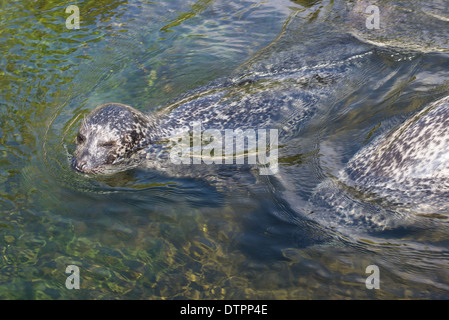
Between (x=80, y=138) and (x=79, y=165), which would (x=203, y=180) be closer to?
(x=79, y=165)

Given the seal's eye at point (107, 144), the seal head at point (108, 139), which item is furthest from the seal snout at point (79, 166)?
the seal's eye at point (107, 144)

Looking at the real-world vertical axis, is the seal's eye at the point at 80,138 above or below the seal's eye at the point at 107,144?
above

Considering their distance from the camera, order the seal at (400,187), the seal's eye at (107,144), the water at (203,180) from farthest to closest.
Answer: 1. the seal's eye at (107,144)
2. the seal at (400,187)
3. the water at (203,180)

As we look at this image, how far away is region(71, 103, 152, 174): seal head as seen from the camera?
623cm

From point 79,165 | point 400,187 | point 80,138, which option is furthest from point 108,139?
point 400,187

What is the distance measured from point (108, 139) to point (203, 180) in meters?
1.51

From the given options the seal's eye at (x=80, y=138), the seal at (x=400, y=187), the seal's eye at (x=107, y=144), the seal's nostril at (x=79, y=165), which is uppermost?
the seal's eye at (x=80, y=138)

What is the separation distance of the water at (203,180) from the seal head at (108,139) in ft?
0.68

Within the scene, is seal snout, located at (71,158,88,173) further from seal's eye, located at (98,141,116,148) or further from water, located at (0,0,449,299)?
seal's eye, located at (98,141,116,148)

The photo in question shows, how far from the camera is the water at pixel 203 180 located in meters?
4.42

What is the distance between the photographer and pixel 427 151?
5.22 metres

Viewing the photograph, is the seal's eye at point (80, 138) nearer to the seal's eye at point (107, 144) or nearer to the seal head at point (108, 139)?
the seal head at point (108, 139)
